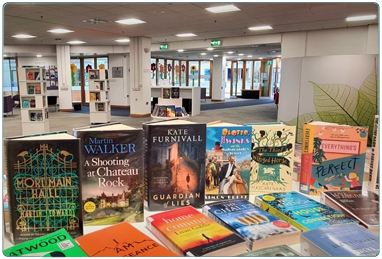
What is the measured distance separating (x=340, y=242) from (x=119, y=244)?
0.73 metres

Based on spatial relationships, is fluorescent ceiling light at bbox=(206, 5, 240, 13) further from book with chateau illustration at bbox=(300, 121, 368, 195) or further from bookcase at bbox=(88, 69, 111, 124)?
book with chateau illustration at bbox=(300, 121, 368, 195)

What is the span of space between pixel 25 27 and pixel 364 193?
10.2 meters

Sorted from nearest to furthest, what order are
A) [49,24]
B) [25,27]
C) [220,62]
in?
1. [49,24]
2. [25,27]
3. [220,62]

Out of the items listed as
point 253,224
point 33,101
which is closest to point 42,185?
point 253,224

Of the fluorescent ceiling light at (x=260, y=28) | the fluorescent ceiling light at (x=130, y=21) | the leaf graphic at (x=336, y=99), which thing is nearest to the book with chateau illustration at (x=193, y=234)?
the leaf graphic at (x=336, y=99)

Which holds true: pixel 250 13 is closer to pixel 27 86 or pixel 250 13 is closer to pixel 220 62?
pixel 27 86

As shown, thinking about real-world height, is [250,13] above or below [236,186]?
above

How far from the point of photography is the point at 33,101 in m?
8.02

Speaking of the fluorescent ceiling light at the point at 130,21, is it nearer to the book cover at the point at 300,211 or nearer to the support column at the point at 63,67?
the support column at the point at 63,67

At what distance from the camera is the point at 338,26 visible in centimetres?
899

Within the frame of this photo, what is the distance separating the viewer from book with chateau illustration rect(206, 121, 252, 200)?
147 cm

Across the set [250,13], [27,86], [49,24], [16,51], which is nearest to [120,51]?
[16,51]

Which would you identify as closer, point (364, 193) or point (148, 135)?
point (148, 135)

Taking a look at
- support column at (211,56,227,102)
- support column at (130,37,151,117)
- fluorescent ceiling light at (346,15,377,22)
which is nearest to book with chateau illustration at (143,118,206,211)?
fluorescent ceiling light at (346,15,377,22)
